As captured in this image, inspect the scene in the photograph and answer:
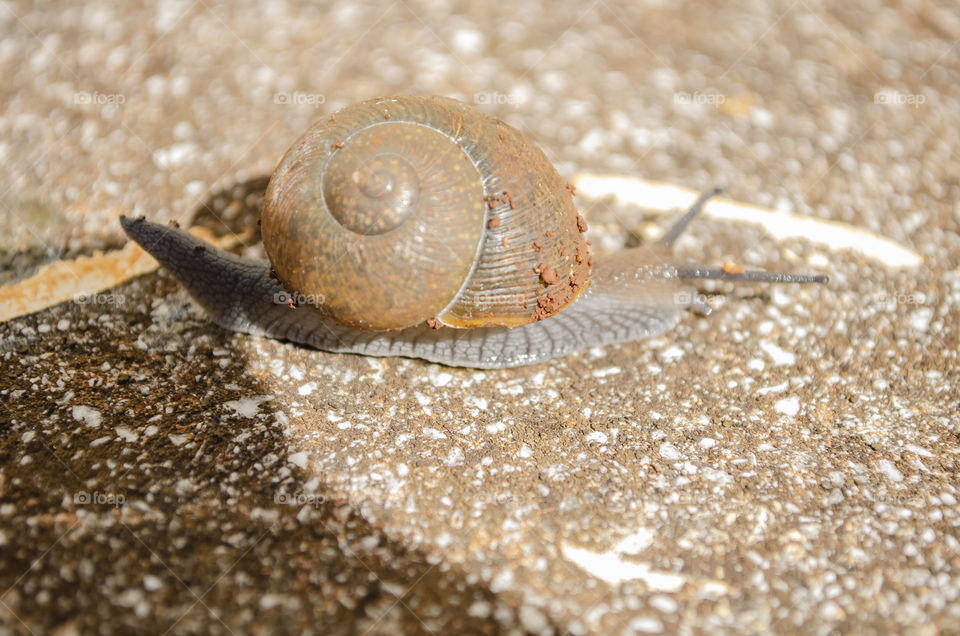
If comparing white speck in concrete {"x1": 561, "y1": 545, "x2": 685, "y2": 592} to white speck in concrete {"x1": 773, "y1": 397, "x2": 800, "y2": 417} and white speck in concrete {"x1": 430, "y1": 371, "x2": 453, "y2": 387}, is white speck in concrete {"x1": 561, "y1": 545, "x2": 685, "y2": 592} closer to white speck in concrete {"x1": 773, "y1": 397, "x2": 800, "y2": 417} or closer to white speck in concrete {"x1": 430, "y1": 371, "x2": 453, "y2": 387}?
white speck in concrete {"x1": 430, "y1": 371, "x2": 453, "y2": 387}

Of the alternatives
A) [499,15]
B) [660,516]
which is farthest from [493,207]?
[499,15]

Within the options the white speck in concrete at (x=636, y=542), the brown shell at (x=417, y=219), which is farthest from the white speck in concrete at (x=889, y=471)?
the brown shell at (x=417, y=219)

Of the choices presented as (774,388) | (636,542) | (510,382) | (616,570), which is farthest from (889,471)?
(510,382)

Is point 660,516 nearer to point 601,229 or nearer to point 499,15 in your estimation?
point 601,229

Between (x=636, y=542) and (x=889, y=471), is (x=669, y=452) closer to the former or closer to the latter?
(x=636, y=542)

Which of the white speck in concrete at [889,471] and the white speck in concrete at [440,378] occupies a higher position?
the white speck in concrete at [440,378]

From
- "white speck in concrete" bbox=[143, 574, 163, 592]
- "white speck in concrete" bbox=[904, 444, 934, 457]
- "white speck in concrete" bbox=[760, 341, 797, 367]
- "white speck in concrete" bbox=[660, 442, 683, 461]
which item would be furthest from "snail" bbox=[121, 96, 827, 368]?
"white speck in concrete" bbox=[904, 444, 934, 457]

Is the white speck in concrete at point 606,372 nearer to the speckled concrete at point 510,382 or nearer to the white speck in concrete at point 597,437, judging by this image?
the speckled concrete at point 510,382
